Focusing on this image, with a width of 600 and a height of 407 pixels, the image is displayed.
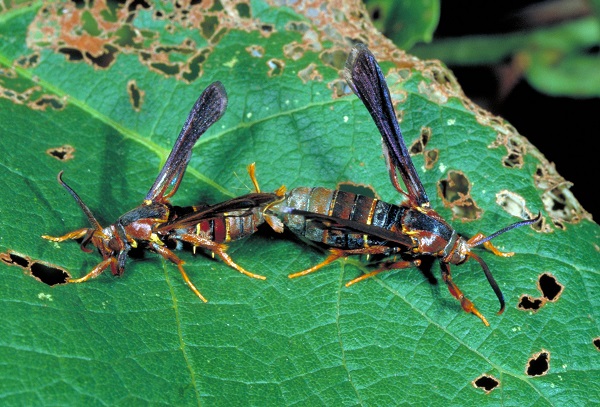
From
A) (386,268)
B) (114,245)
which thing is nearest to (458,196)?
(386,268)

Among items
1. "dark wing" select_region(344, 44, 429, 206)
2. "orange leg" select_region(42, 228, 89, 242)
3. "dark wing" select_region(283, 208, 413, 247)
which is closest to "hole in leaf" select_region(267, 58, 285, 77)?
"dark wing" select_region(344, 44, 429, 206)

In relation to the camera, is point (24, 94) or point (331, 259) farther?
point (24, 94)

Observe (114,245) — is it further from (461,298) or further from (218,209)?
(461,298)

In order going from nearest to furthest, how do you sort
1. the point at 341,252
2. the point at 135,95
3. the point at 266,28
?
the point at 341,252 → the point at 135,95 → the point at 266,28

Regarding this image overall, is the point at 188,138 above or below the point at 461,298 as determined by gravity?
above

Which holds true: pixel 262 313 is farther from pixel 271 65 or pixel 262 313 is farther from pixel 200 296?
pixel 271 65

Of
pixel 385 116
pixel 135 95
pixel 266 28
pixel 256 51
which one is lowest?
pixel 135 95
